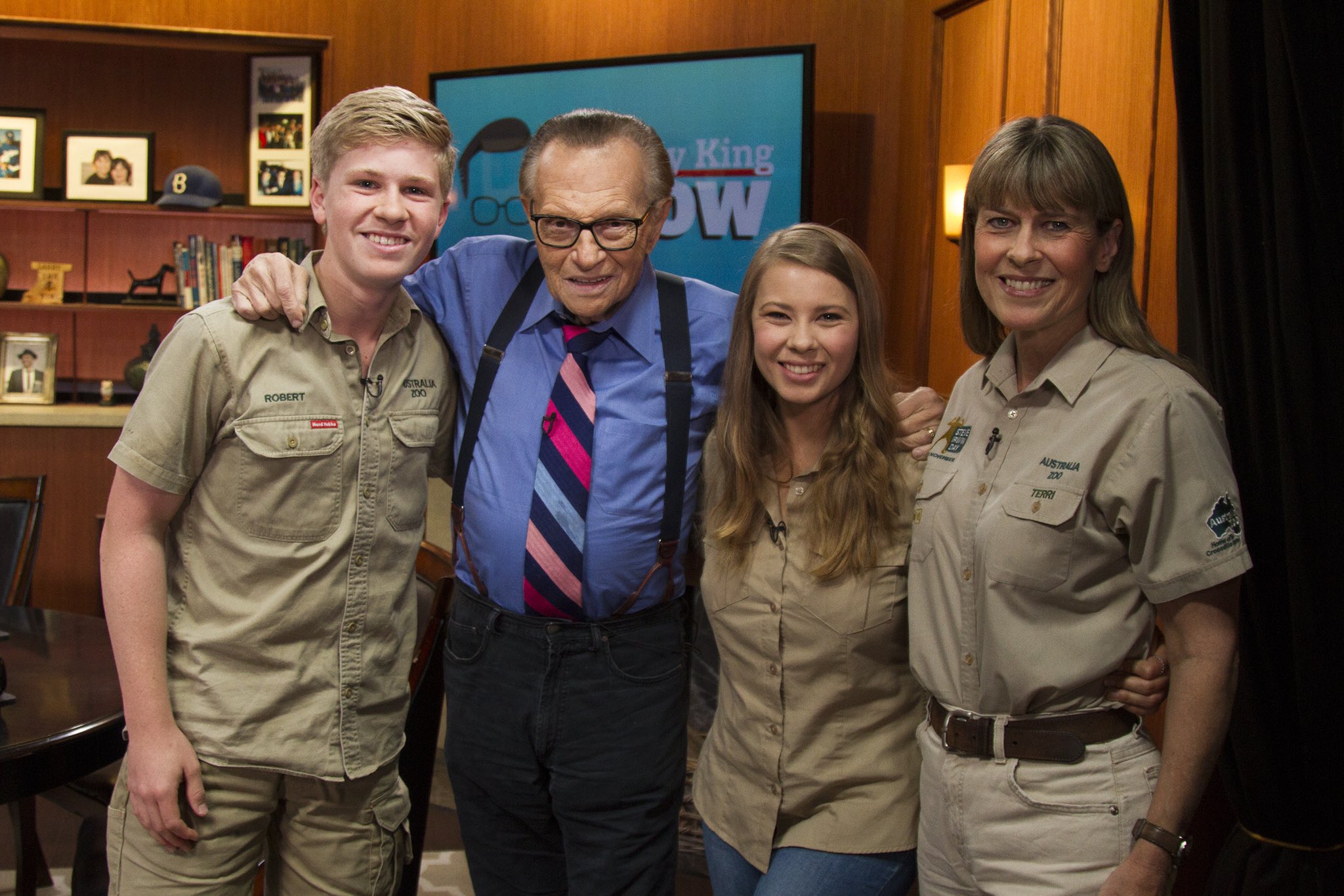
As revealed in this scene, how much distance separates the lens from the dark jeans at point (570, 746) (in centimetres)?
166

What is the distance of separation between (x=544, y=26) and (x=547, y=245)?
317 cm

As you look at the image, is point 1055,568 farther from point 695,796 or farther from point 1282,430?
point 695,796

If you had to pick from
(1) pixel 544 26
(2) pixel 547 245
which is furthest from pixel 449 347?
(1) pixel 544 26

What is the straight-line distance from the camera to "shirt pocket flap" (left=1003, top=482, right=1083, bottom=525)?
1.32 metres

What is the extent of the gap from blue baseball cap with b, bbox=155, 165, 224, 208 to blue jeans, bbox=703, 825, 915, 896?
4283 mm

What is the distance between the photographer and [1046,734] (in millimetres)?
1349

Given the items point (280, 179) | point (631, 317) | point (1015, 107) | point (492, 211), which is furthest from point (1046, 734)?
point (280, 179)

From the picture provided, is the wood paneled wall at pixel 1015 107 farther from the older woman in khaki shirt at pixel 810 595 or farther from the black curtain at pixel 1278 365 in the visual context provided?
the older woman in khaki shirt at pixel 810 595

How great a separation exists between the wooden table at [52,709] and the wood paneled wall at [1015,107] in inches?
95.0

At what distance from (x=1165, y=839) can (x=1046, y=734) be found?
174 millimetres

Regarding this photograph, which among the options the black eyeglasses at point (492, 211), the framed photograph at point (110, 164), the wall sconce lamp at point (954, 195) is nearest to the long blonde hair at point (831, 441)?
the wall sconce lamp at point (954, 195)

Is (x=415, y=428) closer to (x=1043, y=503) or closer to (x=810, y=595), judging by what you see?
(x=810, y=595)

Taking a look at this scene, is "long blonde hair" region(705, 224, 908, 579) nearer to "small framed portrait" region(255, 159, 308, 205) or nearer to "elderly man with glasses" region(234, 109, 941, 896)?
"elderly man with glasses" region(234, 109, 941, 896)

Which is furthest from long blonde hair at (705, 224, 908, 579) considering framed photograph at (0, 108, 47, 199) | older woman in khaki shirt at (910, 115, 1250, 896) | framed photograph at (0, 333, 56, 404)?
framed photograph at (0, 108, 47, 199)
